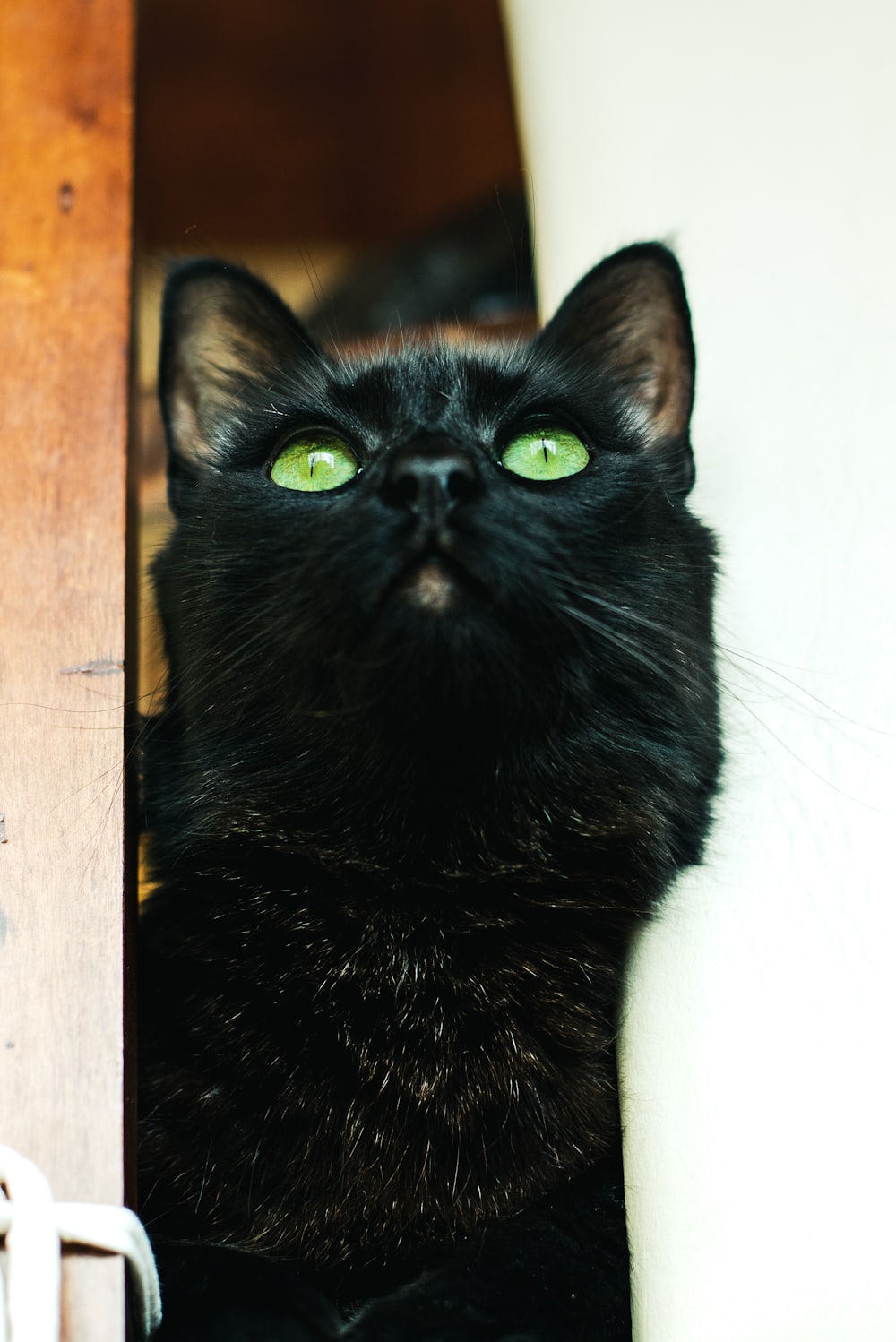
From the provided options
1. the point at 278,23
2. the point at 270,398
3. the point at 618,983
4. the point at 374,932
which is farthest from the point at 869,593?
the point at 278,23

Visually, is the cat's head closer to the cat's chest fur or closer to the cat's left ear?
the cat's left ear

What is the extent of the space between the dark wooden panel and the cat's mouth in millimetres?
1798

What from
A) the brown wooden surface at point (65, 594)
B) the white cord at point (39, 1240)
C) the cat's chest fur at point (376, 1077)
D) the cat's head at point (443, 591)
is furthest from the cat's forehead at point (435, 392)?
the white cord at point (39, 1240)

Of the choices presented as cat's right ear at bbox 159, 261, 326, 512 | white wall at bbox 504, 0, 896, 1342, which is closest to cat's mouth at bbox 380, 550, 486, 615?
white wall at bbox 504, 0, 896, 1342

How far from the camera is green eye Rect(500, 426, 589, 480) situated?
1.27 metres

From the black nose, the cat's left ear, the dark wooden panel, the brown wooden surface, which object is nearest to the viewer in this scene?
the brown wooden surface

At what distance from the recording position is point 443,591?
1.03 meters

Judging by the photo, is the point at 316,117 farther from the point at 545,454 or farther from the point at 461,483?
the point at 461,483

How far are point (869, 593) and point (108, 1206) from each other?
0.90 meters

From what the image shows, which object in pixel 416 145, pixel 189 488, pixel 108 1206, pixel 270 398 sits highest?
pixel 416 145

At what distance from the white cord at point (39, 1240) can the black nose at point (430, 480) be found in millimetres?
640

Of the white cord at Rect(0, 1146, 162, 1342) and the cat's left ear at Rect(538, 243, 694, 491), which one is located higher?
the cat's left ear at Rect(538, 243, 694, 491)

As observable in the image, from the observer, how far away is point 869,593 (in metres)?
1.11

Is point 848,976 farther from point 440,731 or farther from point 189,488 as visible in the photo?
point 189,488
